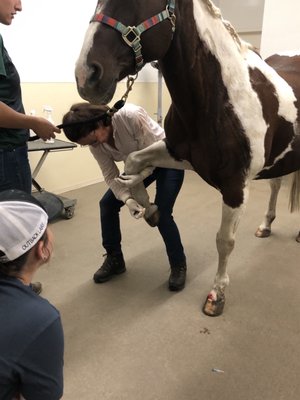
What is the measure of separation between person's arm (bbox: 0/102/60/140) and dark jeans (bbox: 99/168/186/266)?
619 mm

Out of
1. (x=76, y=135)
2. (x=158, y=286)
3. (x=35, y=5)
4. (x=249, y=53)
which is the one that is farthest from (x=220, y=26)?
(x=35, y=5)

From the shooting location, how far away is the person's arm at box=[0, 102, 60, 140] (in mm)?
1231

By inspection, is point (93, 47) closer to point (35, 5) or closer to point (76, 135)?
point (76, 135)

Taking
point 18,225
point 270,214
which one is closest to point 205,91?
point 18,225

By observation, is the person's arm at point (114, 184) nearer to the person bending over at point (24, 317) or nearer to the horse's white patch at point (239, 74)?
the horse's white patch at point (239, 74)

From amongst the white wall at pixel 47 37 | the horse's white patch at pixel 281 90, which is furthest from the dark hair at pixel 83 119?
the white wall at pixel 47 37

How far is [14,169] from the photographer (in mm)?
1415

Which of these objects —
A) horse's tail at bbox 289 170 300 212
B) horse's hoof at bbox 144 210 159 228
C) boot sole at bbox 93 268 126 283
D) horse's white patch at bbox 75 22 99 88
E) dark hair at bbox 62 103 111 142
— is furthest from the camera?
horse's tail at bbox 289 170 300 212

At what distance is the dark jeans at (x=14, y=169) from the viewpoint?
138 cm

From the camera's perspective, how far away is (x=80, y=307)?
177cm

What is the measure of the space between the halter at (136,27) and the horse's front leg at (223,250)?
2.30 ft

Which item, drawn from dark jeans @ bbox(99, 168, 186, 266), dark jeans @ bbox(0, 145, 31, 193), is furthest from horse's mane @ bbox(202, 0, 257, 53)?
dark jeans @ bbox(0, 145, 31, 193)

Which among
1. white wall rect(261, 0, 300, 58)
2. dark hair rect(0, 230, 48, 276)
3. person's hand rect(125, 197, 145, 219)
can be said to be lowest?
person's hand rect(125, 197, 145, 219)

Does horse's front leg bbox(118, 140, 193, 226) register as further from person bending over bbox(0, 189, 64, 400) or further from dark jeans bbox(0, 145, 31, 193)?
person bending over bbox(0, 189, 64, 400)
